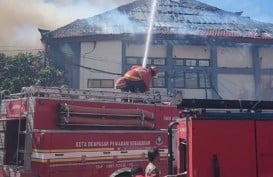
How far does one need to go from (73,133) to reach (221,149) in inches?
184

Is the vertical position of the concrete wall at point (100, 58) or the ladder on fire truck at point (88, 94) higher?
the concrete wall at point (100, 58)

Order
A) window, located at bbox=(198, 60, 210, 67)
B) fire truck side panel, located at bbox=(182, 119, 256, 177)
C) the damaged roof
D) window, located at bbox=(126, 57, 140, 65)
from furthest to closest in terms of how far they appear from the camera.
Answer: window, located at bbox=(198, 60, 210, 67)
the damaged roof
window, located at bbox=(126, 57, 140, 65)
fire truck side panel, located at bbox=(182, 119, 256, 177)

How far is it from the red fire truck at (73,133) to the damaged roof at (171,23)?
15.2 meters

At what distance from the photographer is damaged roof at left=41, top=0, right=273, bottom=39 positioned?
26.3 meters

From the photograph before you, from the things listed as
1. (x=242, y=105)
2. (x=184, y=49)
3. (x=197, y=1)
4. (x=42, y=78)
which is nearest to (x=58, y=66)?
(x=42, y=78)

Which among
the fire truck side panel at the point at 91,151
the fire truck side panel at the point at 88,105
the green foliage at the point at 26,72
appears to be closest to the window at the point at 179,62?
the green foliage at the point at 26,72

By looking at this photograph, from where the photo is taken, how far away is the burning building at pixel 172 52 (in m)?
25.6

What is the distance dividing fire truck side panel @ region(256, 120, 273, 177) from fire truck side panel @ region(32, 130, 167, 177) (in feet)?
15.9

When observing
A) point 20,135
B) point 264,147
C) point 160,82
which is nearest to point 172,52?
point 160,82

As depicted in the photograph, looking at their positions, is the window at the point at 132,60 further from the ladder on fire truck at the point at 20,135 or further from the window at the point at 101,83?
the ladder on fire truck at the point at 20,135

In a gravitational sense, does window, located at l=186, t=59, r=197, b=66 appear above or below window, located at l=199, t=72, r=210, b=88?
above

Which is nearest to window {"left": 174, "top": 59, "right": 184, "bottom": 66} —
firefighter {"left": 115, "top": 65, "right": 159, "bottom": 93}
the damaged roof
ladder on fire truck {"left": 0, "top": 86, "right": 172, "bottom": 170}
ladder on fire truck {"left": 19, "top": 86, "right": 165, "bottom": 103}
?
the damaged roof

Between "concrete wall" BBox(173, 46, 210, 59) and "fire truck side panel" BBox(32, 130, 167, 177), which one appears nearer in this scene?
"fire truck side panel" BBox(32, 130, 167, 177)

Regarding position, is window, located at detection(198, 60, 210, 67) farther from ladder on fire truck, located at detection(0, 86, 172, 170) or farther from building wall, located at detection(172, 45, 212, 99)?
ladder on fire truck, located at detection(0, 86, 172, 170)
